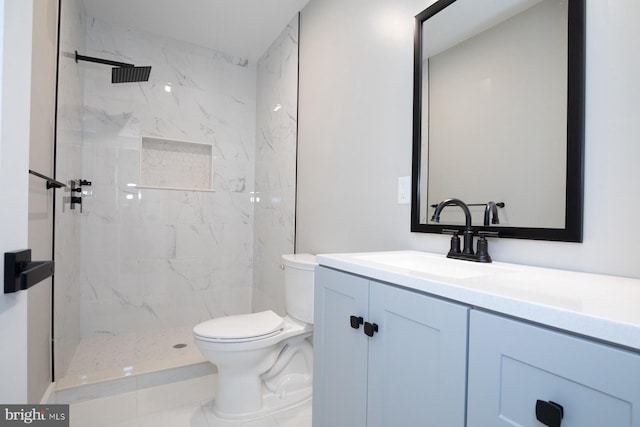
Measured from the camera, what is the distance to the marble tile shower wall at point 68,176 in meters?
1.78

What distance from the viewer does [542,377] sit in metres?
0.52

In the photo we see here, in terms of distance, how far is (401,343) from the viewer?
80cm

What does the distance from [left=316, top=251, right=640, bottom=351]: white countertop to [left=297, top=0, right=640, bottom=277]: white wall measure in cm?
11

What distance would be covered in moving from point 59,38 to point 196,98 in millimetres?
1268

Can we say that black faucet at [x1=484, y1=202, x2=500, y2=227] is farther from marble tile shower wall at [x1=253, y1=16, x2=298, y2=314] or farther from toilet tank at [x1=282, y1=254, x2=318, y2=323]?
marble tile shower wall at [x1=253, y1=16, x2=298, y2=314]

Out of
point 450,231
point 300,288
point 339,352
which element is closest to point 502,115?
point 450,231

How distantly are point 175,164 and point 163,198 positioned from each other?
0.35 m

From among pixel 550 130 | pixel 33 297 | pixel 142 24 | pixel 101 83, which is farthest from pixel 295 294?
pixel 142 24

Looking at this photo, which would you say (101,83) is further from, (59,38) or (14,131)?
(14,131)

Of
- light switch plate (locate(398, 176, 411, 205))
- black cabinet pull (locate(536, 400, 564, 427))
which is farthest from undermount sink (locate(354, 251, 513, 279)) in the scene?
black cabinet pull (locate(536, 400, 564, 427))

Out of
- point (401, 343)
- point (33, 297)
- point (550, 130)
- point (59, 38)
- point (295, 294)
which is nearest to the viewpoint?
point (401, 343)

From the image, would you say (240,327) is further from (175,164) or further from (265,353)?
(175,164)

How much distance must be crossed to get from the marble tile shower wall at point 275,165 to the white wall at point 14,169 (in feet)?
6.09

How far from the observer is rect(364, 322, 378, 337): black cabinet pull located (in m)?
0.87
